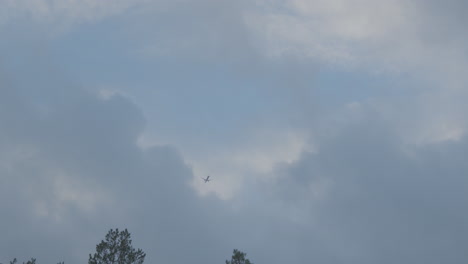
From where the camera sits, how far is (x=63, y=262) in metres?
96.0

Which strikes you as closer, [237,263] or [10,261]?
[237,263]

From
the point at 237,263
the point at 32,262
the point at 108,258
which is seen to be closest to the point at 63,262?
the point at 32,262

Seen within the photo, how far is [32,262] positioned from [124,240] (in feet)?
103

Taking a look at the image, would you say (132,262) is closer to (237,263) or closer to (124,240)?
(124,240)

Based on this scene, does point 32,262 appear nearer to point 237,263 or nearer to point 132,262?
point 132,262

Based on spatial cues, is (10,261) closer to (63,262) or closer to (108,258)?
(63,262)

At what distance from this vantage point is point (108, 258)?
70.0 m

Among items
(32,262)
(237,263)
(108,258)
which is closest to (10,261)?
(32,262)

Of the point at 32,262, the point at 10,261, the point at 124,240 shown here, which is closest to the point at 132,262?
the point at 124,240

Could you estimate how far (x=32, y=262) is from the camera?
91.0 metres

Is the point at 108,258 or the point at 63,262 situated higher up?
the point at 63,262

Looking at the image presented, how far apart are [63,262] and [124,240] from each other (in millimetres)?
32564

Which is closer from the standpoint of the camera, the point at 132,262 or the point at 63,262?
the point at 132,262

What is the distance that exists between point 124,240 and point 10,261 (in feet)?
126
